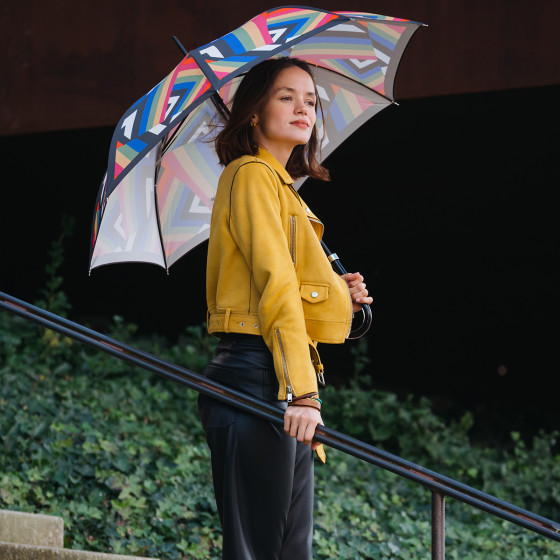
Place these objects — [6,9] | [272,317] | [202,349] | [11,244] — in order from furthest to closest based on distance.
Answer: [11,244], [202,349], [6,9], [272,317]

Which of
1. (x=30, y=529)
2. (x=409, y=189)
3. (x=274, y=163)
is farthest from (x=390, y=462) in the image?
(x=409, y=189)

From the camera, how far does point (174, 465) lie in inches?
192

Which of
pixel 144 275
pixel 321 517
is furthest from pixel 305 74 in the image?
pixel 144 275

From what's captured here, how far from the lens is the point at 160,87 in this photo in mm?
2436

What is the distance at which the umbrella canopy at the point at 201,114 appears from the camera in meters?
2.27

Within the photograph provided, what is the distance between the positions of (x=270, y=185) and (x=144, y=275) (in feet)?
20.5

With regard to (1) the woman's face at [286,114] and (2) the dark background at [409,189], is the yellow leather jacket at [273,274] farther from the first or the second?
(2) the dark background at [409,189]

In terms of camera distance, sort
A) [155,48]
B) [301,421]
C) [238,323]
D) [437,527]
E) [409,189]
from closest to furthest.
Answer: [301,421]
[238,323]
[437,527]
[155,48]
[409,189]

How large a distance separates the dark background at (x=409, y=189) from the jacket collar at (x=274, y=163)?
318 centimetres

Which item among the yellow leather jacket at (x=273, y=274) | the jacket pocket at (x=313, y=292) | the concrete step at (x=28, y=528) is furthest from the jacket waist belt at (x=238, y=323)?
the concrete step at (x=28, y=528)

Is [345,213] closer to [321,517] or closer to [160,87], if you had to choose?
[321,517]

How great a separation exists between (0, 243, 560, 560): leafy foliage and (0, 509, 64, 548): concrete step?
0.44 m

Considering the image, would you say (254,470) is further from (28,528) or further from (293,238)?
(28,528)

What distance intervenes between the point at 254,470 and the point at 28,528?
1743mm
